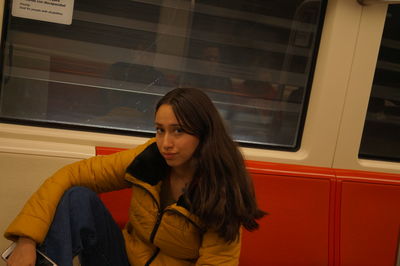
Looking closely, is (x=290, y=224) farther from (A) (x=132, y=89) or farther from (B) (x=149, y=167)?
(A) (x=132, y=89)

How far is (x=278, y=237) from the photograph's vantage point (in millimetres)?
2482

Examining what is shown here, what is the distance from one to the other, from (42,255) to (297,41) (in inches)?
75.9

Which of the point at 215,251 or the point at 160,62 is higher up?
the point at 160,62

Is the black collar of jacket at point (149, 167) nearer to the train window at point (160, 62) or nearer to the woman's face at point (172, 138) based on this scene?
the woman's face at point (172, 138)

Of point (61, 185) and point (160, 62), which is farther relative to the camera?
point (160, 62)

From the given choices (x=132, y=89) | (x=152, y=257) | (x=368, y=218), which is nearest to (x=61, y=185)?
(x=152, y=257)

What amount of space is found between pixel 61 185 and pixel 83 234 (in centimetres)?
23

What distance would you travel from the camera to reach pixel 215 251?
5.50 ft

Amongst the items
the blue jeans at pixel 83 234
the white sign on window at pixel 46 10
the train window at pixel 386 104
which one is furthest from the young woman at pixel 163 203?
the train window at pixel 386 104

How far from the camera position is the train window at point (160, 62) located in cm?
229

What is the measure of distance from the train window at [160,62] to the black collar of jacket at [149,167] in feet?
2.32

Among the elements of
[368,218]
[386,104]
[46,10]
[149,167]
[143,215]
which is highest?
[46,10]

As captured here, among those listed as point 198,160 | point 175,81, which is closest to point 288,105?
point 175,81

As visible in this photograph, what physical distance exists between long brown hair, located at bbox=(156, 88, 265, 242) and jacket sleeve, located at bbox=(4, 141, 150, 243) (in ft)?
1.23
